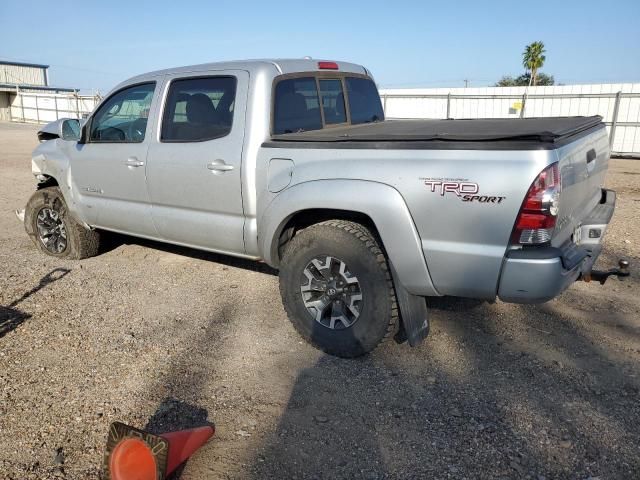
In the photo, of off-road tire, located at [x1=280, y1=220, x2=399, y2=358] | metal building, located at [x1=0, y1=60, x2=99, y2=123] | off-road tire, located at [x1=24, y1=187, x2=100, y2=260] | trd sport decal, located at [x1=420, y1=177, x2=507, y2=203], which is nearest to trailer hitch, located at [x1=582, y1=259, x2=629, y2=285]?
trd sport decal, located at [x1=420, y1=177, x2=507, y2=203]

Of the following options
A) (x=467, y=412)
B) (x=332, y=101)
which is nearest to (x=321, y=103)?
(x=332, y=101)

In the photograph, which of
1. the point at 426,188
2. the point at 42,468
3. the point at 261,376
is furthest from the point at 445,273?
the point at 42,468

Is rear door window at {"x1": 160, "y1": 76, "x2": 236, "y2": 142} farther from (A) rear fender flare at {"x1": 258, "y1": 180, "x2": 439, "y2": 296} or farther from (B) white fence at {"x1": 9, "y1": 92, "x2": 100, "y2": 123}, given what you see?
(B) white fence at {"x1": 9, "y1": 92, "x2": 100, "y2": 123}

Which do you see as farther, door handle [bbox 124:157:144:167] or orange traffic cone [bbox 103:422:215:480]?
door handle [bbox 124:157:144:167]

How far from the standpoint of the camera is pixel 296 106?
4.24 meters

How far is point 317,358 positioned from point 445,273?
43.6 inches

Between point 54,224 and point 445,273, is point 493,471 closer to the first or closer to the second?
point 445,273

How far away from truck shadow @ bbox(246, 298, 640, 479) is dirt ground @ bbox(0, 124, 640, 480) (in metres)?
0.01

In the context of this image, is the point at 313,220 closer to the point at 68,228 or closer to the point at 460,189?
the point at 460,189

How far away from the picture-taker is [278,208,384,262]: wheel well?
3531mm

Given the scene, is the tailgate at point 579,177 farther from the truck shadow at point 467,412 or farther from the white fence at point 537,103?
the white fence at point 537,103

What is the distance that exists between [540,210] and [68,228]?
190 inches

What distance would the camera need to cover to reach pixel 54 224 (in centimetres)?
591

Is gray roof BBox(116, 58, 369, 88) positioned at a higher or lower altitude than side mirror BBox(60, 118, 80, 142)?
higher
